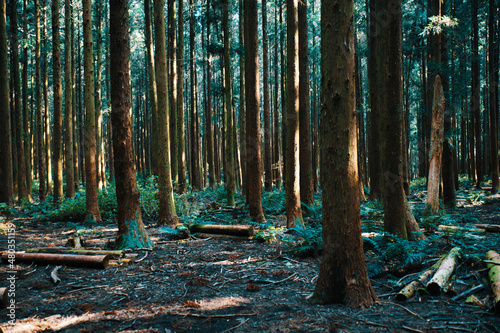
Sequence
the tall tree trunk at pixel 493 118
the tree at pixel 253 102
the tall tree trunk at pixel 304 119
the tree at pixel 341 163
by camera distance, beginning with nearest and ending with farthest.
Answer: the tree at pixel 341 163 < the tree at pixel 253 102 < the tall tree trunk at pixel 304 119 < the tall tree trunk at pixel 493 118

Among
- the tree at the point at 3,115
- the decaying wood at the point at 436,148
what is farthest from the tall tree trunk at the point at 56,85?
the decaying wood at the point at 436,148

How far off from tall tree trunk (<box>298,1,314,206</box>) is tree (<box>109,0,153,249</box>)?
5134 mm

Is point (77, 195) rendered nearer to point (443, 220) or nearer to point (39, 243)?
point (39, 243)

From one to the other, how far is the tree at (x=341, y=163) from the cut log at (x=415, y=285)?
1.42ft

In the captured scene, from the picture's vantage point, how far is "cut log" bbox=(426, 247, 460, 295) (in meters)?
3.98

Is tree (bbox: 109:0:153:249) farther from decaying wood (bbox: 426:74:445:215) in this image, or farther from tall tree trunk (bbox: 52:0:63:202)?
decaying wood (bbox: 426:74:445:215)

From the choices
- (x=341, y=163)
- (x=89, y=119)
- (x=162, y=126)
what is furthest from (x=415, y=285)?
(x=89, y=119)

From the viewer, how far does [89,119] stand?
9.77 meters

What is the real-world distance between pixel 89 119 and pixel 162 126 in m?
2.44

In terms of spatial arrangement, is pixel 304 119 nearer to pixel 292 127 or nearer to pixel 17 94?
pixel 292 127

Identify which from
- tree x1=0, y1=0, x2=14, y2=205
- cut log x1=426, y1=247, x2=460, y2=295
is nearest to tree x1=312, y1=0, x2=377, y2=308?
cut log x1=426, y1=247, x2=460, y2=295

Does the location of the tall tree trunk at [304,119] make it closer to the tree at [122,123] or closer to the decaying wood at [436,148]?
the decaying wood at [436,148]

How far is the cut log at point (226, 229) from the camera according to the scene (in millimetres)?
7867

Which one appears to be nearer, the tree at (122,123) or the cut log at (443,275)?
the cut log at (443,275)
